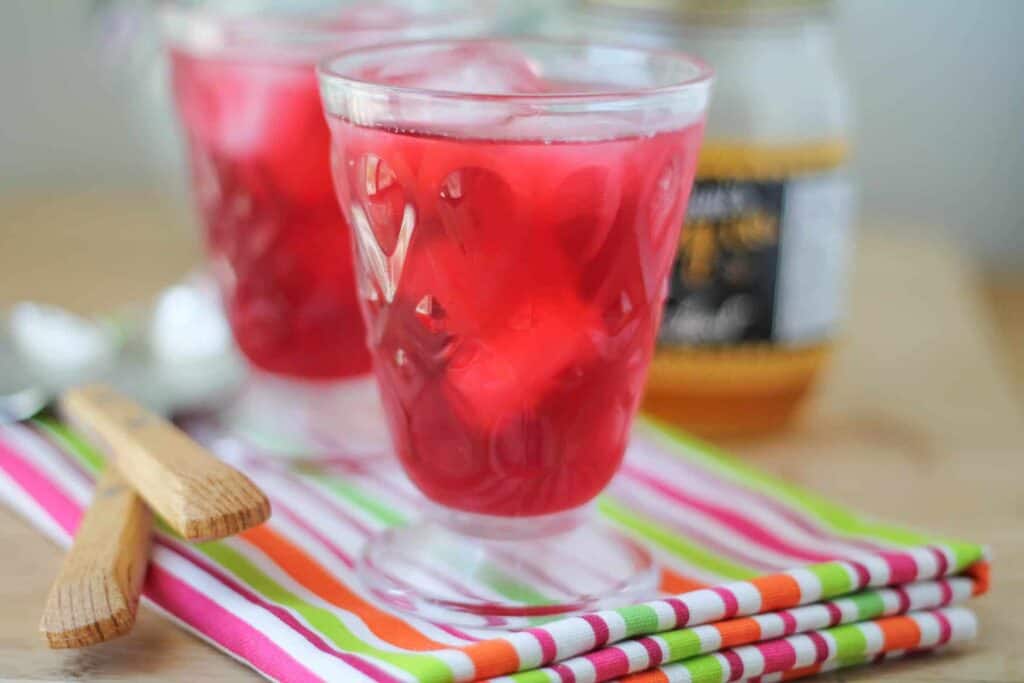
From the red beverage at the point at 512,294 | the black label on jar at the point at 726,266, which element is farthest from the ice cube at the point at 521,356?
the black label on jar at the point at 726,266

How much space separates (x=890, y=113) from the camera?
4.65 ft

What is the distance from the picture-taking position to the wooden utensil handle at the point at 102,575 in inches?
19.9

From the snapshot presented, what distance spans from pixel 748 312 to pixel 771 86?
124 mm

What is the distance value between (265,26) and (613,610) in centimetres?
34

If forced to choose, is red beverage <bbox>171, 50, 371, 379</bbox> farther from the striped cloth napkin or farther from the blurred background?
the blurred background

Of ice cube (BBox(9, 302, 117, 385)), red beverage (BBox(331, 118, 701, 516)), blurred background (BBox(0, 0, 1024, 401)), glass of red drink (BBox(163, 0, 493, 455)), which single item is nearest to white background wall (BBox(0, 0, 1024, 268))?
blurred background (BBox(0, 0, 1024, 401))

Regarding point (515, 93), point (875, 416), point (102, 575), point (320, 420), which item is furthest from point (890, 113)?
point (102, 575)

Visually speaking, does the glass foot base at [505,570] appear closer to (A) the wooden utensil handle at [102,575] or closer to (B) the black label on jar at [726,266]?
(A) the wooden utensil handle at [102,575]

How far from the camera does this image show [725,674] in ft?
1.70

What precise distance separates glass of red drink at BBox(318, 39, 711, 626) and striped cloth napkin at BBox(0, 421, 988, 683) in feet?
0.07

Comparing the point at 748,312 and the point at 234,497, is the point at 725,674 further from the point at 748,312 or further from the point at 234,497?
the point at 748,312

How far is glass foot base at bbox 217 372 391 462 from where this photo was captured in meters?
0.76

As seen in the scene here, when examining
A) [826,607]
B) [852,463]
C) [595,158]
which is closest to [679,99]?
[595,158]

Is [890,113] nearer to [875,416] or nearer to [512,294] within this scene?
[875,416]
